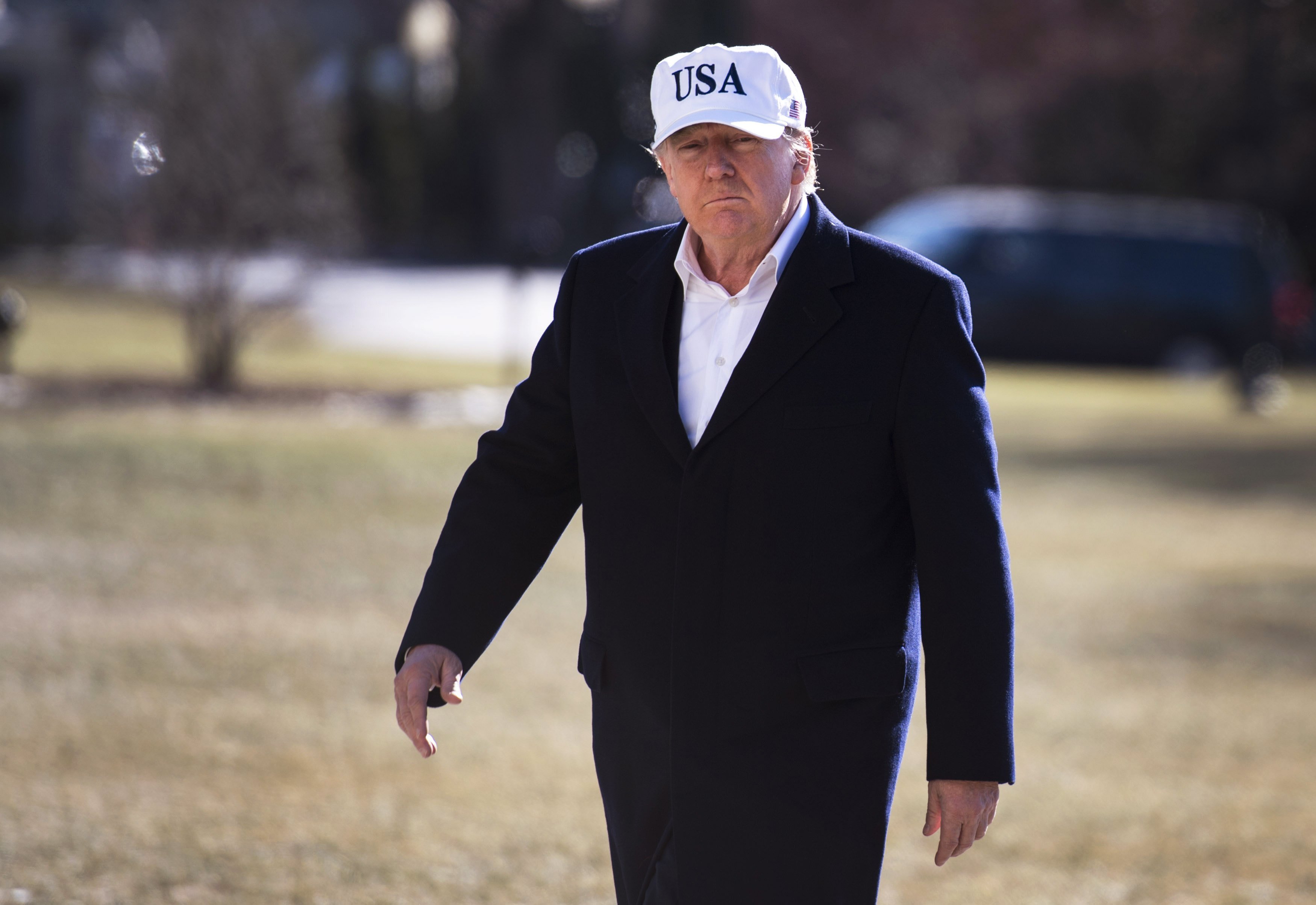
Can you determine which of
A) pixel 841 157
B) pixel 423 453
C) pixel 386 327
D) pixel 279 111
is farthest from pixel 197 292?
pixel 841 157

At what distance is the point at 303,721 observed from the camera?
6609 millimetres

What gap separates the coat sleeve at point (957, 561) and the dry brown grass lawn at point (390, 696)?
2301mm

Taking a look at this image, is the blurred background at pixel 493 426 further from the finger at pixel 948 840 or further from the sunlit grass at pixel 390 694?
the finger at pixel 948 840

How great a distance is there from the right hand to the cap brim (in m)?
1.03

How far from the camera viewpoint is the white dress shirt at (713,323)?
291 centimetres

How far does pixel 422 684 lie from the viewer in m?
3.09

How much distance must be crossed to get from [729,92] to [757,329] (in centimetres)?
39

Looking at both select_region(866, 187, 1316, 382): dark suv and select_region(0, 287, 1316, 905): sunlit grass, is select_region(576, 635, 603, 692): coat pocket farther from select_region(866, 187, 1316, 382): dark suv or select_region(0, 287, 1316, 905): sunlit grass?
select_region(866, 187, 1316, 382): dark suv

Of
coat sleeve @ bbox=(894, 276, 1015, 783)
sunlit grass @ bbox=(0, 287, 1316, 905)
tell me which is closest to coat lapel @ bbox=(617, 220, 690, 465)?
coat sleeve @ bbox=(894, 276, 1015, 783)

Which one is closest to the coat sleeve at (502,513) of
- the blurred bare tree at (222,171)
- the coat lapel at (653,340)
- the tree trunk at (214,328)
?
the coat lapel at (653,340)

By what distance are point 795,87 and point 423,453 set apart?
31.7ft

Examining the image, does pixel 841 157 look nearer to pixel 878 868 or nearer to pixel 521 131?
pixel 521 131

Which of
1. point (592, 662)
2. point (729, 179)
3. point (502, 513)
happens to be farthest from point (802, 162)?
point (592, 662)

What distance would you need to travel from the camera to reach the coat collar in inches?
111
